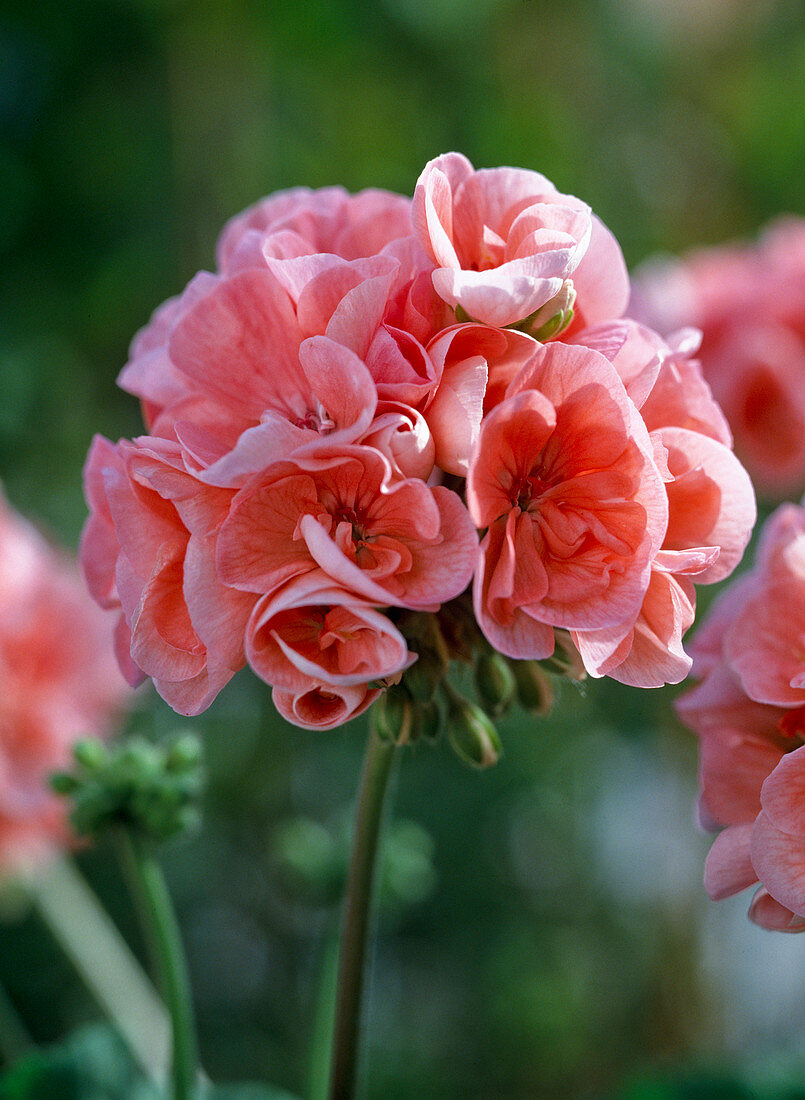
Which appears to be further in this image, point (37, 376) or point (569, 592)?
point (37, 376)

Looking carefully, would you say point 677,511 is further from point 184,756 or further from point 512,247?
point 184,756

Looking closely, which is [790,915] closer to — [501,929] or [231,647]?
[231,647]

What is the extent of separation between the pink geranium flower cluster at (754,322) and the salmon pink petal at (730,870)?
0.85 m

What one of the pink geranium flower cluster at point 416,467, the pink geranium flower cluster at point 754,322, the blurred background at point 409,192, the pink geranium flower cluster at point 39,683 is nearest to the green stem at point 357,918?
the pink geranium flower cluster at point 416,467

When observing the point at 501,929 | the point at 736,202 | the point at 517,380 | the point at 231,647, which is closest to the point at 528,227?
the point at 517,380

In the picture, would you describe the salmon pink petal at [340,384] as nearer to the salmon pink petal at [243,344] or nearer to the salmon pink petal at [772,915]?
the salmon pink petal at [243,344]

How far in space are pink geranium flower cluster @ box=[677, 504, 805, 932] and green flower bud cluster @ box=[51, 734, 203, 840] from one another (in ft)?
1.15

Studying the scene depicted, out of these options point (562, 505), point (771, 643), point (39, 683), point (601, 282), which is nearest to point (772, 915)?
point (771, 643)

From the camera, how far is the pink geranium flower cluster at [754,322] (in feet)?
4.40

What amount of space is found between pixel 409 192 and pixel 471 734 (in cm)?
202

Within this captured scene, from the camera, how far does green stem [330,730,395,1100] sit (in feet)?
2.01

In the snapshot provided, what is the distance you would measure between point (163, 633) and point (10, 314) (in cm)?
191

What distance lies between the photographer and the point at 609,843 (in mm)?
2297

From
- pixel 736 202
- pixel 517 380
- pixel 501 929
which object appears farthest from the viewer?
pixel 736 202
